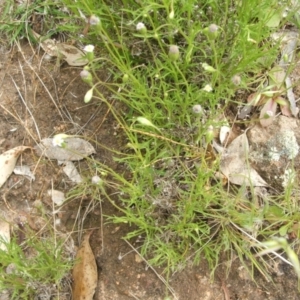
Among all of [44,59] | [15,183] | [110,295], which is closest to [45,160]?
[15,183]

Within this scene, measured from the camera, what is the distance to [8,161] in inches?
66.9

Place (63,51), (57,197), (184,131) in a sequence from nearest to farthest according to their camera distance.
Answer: (184,131) < (57,197) < (63,51)

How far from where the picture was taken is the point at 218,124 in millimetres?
1522

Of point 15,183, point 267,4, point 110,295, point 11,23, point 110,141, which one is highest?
point 267,4

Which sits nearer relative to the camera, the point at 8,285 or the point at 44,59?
the point at 8,285

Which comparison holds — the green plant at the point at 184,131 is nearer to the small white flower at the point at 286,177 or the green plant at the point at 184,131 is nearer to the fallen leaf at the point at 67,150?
the small white flower at the point at 286,177

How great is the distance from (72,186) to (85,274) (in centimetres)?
33

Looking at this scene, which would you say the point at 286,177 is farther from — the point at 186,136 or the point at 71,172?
the point at 71,172

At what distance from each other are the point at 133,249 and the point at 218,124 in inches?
20.0

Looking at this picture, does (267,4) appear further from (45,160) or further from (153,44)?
(45,160)

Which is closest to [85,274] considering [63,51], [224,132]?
[224,132]

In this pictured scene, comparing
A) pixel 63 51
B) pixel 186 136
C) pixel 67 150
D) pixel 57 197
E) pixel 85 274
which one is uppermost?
pixel 63 51

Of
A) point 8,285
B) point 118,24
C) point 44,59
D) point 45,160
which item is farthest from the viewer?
point 44,59

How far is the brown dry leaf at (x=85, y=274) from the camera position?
4.94ft
